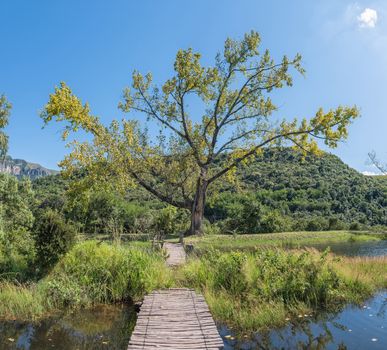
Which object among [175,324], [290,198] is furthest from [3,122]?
[290,198]

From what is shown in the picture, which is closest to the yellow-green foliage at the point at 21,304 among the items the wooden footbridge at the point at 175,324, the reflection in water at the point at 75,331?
the reflection in water at the point at 75,331

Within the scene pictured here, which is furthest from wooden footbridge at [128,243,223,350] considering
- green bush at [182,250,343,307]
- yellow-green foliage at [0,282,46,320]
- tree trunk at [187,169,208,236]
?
tree trunk at [187,169,208,236]

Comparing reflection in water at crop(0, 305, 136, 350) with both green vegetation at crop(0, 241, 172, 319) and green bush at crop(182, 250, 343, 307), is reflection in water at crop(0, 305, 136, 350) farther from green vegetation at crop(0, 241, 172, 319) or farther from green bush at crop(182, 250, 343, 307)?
green bush at crop(182, 250, 343, 307)

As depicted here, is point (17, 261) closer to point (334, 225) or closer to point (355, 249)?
point (355, 249)

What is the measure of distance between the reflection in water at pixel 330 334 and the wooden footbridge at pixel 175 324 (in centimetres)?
62

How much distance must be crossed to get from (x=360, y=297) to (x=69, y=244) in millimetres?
7376

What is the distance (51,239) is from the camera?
33.8ft

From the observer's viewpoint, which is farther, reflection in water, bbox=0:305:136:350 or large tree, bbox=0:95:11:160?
large tree, bbox=0:95:11:160

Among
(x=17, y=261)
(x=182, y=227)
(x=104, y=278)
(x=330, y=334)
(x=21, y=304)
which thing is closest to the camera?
(x=330, y=334)

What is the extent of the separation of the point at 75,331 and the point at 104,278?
225 cm

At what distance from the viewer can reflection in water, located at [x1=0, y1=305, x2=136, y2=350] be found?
22.5 feet

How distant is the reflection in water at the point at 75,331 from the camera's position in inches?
269

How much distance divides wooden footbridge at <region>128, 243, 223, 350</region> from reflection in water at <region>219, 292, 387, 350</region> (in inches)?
24.3

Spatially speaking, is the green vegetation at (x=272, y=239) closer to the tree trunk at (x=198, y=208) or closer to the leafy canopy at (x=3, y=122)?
the tree trunk at (x=198, y=208)
